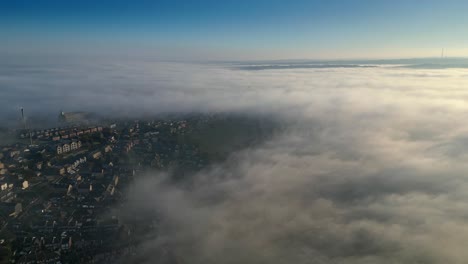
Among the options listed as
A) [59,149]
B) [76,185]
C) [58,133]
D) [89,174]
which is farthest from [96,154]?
[58,133]

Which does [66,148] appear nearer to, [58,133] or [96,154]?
[96,154]

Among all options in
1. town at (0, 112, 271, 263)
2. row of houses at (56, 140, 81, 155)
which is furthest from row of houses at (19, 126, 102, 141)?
row of houses at (56, 140, 81, 155)

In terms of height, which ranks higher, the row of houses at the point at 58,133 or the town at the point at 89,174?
the row of houses at the point at 58,133

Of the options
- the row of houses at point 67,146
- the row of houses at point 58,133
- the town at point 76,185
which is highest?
the row of houses at point 58,133

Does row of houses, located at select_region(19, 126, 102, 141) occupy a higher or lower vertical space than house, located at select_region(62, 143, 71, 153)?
higher

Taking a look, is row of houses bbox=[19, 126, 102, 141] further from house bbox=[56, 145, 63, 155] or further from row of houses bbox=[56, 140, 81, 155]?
house bbox=[56, 145, 63, 155]

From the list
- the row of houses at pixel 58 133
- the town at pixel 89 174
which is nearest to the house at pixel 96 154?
the town at pixel 89 174

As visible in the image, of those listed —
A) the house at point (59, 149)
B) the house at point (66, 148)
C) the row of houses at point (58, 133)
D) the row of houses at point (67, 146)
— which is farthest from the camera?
the row of houses at point (58, 133)

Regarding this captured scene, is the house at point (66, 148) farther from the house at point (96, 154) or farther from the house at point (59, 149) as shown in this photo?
the house at point (96, 154)

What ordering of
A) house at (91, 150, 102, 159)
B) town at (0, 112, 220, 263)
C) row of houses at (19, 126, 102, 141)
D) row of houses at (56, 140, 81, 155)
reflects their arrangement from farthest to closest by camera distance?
1. row of houses at (19, 126, 102, 141)
2. row of houses at (56, 140, 81, 155)
3. house at (91, 150, 102, 159)
4. town at (0, 112, 220, 263)

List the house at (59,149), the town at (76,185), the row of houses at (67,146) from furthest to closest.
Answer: the row of houses at (67,146) → the house at (59,149) → the town at (76,185)

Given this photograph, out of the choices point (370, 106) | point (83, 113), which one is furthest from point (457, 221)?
point (83, 113)
